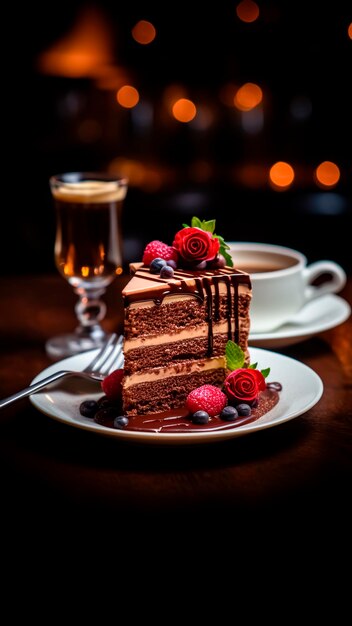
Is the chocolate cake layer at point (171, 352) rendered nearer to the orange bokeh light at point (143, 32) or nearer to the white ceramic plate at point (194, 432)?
the white ceramic plate at point (194, 432)

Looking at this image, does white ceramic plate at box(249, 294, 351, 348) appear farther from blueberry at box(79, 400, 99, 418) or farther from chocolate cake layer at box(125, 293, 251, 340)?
blueberry at box(79, 400, 99, 418)

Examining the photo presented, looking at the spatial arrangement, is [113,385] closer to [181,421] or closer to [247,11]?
[181,421]

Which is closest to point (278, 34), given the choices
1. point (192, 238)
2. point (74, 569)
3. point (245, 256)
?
point (245, 256)

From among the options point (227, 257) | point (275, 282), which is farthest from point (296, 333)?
point (227, 257)

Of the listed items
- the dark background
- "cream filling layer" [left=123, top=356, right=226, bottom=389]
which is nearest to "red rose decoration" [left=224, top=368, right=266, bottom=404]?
"cream filling layer" [left=123, top=356, right=226, bottom=389]

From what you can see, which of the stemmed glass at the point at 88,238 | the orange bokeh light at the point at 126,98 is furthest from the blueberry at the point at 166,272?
the orange bokeh light at the point at 126,98
